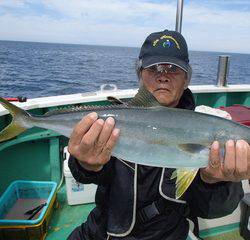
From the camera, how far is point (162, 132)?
2436 mm

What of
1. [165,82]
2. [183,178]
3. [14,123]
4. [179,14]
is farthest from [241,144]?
[179,14]

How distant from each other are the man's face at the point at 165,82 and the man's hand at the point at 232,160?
0.73m

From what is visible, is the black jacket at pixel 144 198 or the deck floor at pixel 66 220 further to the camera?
the deck floor at pixel 66 220

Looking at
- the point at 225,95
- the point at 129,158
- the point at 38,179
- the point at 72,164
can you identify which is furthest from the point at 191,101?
the point at 225,95

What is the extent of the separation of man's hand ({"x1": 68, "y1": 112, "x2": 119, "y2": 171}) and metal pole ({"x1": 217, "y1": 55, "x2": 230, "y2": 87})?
493 cm

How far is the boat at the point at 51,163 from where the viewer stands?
14.3 ft

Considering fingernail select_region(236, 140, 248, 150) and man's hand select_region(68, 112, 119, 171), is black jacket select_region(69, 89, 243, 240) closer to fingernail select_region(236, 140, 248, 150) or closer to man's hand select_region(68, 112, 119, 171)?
man's hand select_region(68, 112, 119, 171)

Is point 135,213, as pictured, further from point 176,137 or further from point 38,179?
point 38,179

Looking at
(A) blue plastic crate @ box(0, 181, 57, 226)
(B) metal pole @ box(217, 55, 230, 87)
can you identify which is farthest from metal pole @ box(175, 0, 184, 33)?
(A) blue plastic crate @ box(0, 181, 57, 226)

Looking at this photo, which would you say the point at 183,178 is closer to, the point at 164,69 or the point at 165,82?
the point at 165,82

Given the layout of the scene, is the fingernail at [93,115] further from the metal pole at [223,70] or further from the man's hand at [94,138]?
the metal pole at [223,70]

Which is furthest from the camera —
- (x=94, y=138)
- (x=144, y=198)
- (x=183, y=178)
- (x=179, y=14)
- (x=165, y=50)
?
(x=179, y=14)

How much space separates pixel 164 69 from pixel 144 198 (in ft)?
3.87

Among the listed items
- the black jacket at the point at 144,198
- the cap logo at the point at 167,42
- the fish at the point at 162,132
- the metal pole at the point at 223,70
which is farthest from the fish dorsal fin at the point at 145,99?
the metal pole at the point at 223,70
